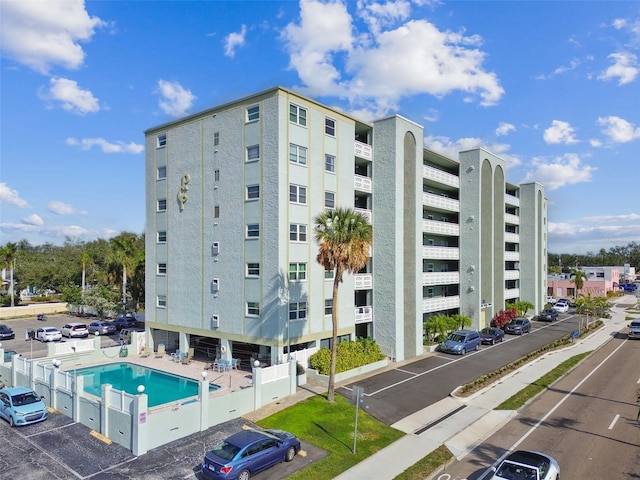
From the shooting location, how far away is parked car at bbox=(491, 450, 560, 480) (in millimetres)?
13953

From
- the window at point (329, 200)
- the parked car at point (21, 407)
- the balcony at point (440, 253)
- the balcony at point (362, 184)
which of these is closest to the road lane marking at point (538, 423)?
the balcony at point (440, 253)

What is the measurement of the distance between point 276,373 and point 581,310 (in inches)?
1781

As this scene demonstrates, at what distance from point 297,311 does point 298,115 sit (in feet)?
44.1

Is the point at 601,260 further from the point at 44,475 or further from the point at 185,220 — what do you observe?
the point at 44,475

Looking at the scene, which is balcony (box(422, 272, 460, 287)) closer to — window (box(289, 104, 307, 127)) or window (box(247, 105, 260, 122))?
window (box(289, 104, 307, 127))

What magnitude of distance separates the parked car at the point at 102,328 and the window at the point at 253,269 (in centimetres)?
2733

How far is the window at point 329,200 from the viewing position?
31.2 m

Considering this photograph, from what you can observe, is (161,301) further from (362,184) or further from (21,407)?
(362,184)

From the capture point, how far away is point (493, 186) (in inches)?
1970

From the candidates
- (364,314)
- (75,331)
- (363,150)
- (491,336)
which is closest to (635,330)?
(491,336)

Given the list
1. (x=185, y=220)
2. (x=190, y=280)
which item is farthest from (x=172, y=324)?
(x=185, y=220)

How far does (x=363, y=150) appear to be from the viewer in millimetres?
35062

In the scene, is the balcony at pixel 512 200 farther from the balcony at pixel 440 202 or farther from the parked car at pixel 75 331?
the parked car at pixel 75 331

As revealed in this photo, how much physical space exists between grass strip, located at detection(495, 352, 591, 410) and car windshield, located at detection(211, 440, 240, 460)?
1498 cm
